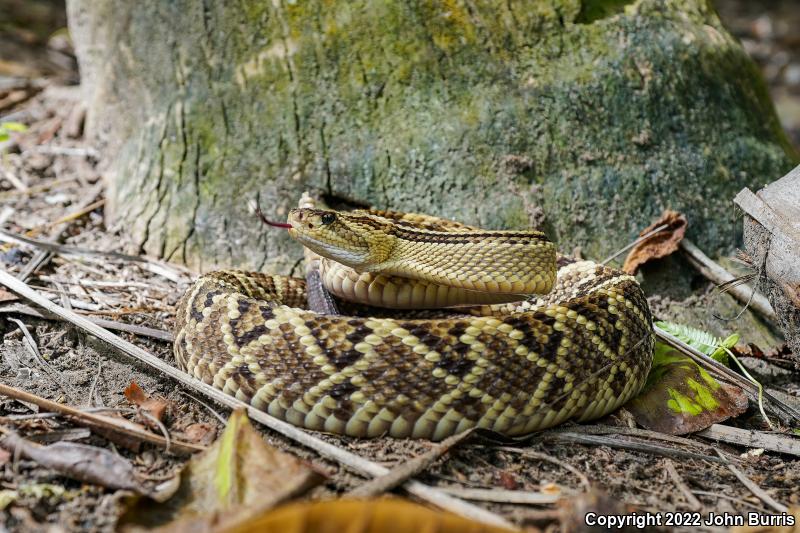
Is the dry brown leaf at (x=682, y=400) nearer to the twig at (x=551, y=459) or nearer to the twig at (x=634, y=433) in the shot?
the twig at (x=634, y=433)

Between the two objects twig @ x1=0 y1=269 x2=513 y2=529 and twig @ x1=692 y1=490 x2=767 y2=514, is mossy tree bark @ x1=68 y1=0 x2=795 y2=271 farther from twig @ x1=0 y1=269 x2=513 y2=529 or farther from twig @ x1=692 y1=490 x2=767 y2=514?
twig @ x1=692 y1=490 x2=767 y2=514

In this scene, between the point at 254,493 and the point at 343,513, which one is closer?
the point at 343,513

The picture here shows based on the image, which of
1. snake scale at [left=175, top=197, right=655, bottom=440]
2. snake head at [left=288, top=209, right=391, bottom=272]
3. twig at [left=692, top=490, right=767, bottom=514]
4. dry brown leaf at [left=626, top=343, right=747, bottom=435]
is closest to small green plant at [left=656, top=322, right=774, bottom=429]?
dry brown leaf at [left=626, top=343, right=747, bottom=435]

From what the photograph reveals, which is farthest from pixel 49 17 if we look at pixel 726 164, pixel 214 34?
pixel 726 164

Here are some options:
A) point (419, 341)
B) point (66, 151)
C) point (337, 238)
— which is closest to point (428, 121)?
point (337, 238)

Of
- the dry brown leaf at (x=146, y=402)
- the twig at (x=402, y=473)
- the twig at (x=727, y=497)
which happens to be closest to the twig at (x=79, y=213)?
the dry brown leaf at (x=146, y=402)

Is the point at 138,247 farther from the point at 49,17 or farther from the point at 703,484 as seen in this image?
the point at 49,17
